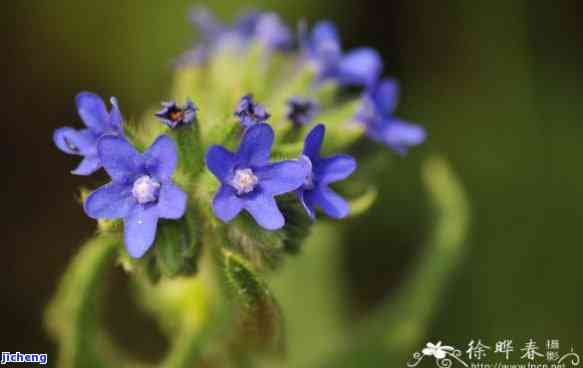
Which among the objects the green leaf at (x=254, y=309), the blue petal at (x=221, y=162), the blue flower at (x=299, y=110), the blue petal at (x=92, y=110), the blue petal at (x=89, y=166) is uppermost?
the blue flower at (x=299, y=110)

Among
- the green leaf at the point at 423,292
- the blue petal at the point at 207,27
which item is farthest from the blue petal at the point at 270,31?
the green leaf at the point at 423,292

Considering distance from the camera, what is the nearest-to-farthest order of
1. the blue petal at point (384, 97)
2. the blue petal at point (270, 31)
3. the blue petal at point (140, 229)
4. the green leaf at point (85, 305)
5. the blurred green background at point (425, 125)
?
the blue petal at point (140, 229) < the green leaf at point (85, 305) < the blue petal at point (384, 97) < the blue petal at point (270, 31) < the blurred green background at point (425, 125)

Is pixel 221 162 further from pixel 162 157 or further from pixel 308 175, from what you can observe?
pixel 308 175

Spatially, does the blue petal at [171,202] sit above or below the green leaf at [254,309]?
above

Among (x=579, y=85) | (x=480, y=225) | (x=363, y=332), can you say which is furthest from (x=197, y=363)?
(x=579, y=85)

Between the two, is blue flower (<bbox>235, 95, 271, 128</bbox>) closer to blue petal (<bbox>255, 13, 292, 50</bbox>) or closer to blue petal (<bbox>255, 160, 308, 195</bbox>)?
blue petal (<bbox>255, 160, 308, 195</bbox>)

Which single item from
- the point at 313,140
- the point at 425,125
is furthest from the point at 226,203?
the point at 425,125

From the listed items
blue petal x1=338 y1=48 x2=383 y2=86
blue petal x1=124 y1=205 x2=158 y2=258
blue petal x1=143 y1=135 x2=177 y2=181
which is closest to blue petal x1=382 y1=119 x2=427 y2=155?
blue petal x1=338 y1=48 x2=383 y2=86

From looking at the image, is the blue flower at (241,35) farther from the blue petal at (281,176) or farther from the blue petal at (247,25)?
the blue petal at (281,176)
